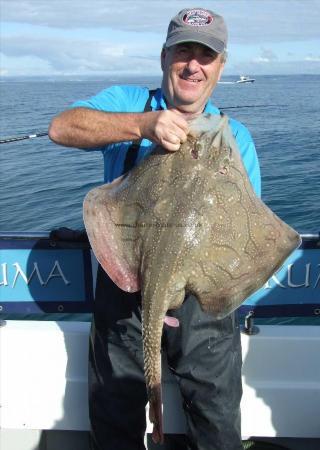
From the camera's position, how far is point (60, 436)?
3412mm

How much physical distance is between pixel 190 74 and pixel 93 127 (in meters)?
0.60

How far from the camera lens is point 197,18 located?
2.52m

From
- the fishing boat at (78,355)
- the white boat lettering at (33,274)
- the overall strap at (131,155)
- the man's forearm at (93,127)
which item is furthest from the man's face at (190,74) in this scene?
the white boat lettering at (33,274)

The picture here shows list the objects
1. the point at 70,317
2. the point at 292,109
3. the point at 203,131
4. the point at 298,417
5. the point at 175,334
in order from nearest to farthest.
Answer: the point at 203,131, the point at 175,334, the point at 298,417, the point at 70,317, the point at 292,109

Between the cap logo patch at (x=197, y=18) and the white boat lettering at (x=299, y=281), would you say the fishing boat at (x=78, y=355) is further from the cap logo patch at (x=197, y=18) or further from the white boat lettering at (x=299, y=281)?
the cap logo patch at (x=197, y=18)

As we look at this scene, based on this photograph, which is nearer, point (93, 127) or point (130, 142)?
point (93, 127)

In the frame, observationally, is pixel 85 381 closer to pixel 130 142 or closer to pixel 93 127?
pixel 130 142

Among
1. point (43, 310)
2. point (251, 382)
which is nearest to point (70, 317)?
point (43, 310)

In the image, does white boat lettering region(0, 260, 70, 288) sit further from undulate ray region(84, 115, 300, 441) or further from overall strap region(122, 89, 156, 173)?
undulate ray region(84, 115, 300, 441)

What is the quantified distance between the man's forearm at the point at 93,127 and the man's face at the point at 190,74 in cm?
45

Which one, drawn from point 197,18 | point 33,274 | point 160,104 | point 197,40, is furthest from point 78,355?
point 197,18

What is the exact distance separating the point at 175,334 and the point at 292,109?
2822 centimetres

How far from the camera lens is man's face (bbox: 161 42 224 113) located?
A: 257 cm

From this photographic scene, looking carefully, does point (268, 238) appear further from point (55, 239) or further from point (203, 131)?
point (55, 239)
